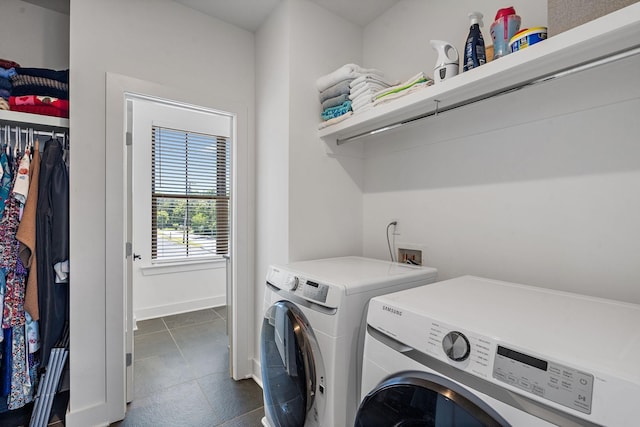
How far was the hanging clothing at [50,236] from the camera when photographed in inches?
67.2

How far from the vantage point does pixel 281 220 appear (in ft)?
6.58

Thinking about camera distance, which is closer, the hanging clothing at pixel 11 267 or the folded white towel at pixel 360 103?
the hanging clothing at pixel 11 267

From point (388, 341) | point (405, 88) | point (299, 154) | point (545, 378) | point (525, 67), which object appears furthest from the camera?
point (299, 154)

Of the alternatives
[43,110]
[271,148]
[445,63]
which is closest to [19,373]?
[43,110]

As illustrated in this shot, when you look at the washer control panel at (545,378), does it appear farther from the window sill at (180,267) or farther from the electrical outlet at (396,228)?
the window sill at (180,267)

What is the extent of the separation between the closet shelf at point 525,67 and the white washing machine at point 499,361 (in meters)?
0.83

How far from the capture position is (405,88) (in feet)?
4.98

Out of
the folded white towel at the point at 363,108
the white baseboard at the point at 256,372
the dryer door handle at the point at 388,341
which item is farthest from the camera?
the white baseboard at the point at 256,372

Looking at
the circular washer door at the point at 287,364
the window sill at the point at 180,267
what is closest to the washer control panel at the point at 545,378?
the circular washer door at the point at 287,364

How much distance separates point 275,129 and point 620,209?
1.81 m

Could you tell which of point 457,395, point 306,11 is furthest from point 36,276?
point 306,11

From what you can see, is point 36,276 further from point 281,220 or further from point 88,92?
point 281,220

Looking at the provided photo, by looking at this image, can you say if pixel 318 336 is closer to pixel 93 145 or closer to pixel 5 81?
pixel 93 145

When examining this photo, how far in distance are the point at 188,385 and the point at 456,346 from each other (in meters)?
2.13
